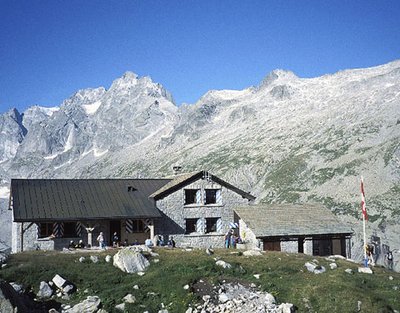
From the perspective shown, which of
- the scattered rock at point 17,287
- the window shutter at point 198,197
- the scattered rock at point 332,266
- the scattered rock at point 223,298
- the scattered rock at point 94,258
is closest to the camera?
the scattered rock at point 17,287

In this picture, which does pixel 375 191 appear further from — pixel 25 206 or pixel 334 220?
pixel 25 206

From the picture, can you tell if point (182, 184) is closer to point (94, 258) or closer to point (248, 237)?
point (248, 237)

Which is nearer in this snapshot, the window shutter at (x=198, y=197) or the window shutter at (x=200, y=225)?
the window shutter at (x=200, y=225)

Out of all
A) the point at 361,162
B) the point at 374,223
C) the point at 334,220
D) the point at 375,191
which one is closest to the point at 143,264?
the point at 334,220

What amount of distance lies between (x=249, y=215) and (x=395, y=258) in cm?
2174

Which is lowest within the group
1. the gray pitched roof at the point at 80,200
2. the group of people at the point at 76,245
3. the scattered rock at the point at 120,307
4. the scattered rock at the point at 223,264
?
the scattered rock at the point at 120,307

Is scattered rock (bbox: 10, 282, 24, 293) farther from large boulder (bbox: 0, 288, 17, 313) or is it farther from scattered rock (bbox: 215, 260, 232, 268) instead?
scattered rock (bbox: 215, 260, 232, 268)

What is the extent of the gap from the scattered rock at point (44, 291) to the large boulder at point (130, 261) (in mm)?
4720

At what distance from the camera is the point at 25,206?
41.7 meters

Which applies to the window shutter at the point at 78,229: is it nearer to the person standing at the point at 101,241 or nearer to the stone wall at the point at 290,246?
the person standing at the point at 101,241

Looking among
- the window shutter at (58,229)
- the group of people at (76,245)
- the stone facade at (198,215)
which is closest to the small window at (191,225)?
the stone facade at (198,215)

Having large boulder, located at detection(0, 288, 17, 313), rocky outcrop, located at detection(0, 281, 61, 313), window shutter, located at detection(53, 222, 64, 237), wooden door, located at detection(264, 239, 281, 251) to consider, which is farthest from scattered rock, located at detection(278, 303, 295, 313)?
window shutter, located at detection(53, 222, 64, 237)

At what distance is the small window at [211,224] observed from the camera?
48.1m

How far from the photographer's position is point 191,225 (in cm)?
4741
